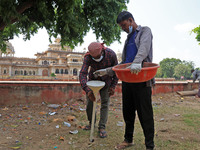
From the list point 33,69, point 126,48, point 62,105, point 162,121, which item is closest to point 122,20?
point 126,48

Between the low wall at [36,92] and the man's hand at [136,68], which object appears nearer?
the man's hand at [136,68]

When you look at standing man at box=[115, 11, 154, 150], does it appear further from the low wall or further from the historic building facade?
the historic building facade

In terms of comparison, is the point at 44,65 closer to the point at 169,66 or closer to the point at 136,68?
the point at 136,68

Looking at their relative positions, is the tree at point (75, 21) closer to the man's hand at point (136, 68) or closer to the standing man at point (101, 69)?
the standing man at point (101, 69)

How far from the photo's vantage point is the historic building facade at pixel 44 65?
37.6m

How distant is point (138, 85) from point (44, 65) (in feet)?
137

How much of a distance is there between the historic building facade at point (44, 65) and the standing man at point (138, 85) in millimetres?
34948

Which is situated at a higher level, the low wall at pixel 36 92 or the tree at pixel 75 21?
the tree at pixel 75 21

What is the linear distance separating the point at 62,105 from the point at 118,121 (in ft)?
7.65

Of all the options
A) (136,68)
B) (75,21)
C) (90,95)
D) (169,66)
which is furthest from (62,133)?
(169,66)

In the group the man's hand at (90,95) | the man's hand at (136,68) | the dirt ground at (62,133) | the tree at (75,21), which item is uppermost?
the tree at (75,21)

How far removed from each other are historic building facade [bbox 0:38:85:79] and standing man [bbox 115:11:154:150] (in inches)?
1376

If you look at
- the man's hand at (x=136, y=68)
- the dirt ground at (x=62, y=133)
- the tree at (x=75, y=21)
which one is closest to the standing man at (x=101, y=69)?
the dirt ground at (x=62, y=133)

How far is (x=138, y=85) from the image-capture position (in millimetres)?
→ 1902
